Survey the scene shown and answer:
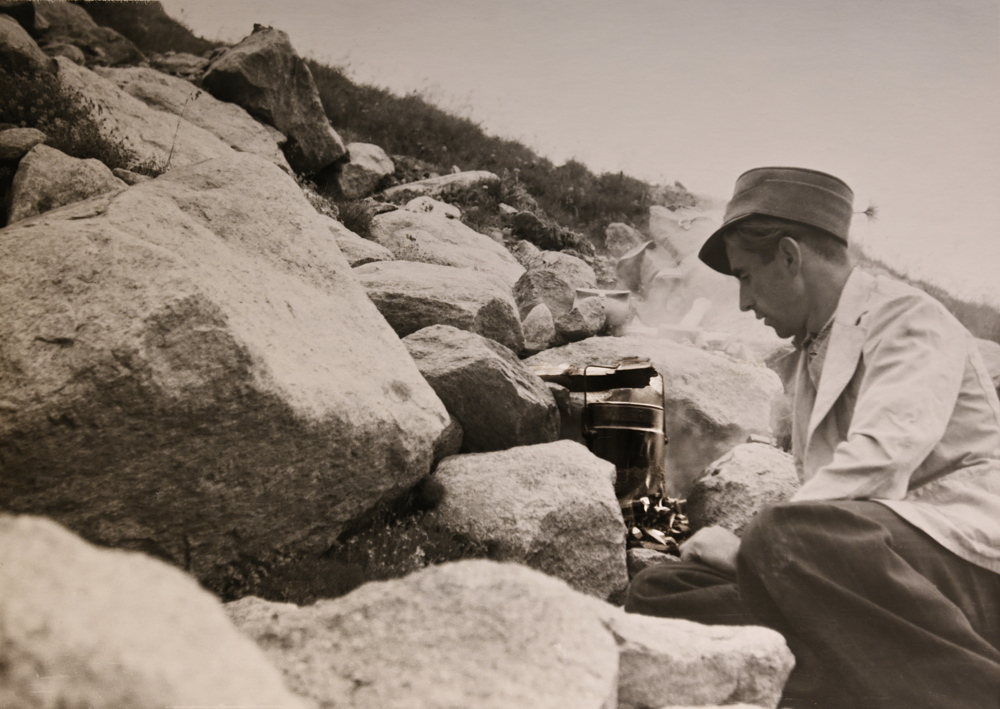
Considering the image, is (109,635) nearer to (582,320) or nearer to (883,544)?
(883,544)

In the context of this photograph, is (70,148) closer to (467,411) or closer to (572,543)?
(467,411)

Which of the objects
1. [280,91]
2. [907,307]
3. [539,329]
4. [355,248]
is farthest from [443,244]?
[907,307]

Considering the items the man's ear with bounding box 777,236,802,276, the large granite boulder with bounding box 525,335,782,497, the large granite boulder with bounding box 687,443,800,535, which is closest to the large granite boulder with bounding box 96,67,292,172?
the large granite boulder with bounding box 525,335,782,497

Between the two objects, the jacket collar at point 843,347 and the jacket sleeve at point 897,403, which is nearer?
the jacket sleeve at point 897,403

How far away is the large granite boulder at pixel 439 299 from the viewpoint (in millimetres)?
3150

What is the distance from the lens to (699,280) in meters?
2.61

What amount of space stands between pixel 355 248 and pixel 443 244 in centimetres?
50

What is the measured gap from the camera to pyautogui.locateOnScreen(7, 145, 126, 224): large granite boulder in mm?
2355

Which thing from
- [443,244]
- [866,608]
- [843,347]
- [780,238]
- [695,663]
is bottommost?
[695,663]

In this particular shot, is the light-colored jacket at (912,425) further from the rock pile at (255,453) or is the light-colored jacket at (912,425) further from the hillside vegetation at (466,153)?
the rock pile at (255,453)

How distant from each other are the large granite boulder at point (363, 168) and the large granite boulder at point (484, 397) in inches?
47.5

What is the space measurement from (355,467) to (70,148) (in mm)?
1930

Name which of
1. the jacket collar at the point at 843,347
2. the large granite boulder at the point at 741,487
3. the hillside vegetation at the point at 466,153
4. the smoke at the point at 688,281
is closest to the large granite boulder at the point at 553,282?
the hillside vegetation at the point at 466,153

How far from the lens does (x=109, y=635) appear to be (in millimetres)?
1232
